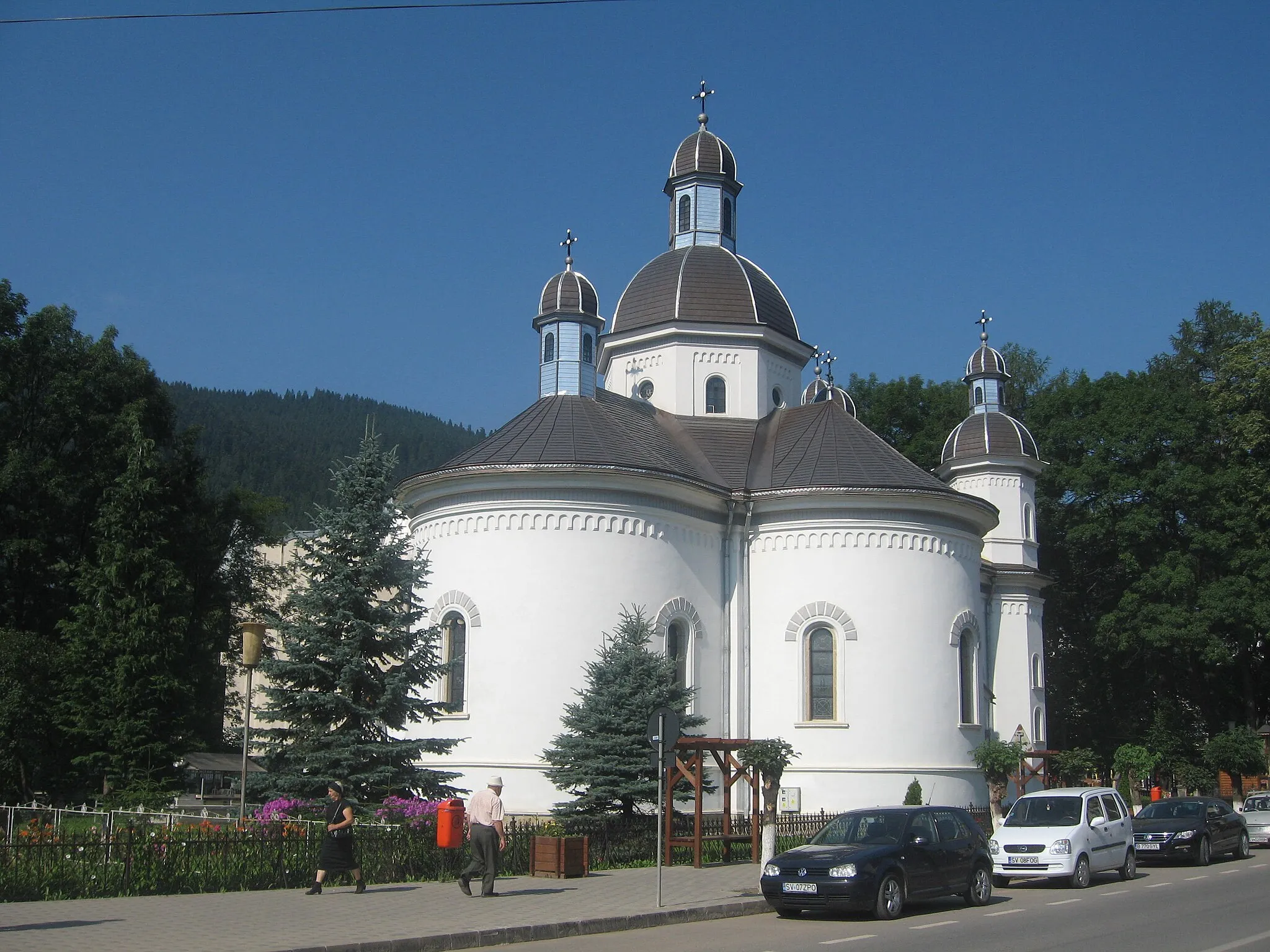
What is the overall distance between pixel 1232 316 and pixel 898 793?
3249 centimetres

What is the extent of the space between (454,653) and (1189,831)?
14.9 metres

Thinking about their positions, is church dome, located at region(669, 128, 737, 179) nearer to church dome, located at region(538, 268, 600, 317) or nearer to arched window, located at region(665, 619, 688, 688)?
church dome, located at region(538, 268, 600, 317)

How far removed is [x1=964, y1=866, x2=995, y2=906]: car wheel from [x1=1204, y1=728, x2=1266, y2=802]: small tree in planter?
2947 centimetres

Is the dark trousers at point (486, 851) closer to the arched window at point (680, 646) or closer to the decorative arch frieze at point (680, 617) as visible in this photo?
the decorative arch frieze at point (680, 617)

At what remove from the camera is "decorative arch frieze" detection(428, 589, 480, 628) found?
27.6 meters

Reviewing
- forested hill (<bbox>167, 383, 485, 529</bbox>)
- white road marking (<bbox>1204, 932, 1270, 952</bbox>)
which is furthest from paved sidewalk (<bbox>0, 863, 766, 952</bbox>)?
forested hill (<bbox>167, 383, 485, 529</bbox>)

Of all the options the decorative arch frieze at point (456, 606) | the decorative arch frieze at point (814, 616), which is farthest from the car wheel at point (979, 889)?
the decorative arch frieze at point (456, 606)

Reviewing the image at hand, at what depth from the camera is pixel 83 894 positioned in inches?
567

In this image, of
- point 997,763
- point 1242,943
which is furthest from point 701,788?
point 997,763

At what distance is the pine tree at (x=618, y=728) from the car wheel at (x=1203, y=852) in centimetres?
875

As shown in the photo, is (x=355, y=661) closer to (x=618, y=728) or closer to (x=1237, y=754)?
(x=618, y=728)

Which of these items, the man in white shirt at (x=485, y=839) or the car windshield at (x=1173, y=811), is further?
the car windshield at (x=1173, y=811)

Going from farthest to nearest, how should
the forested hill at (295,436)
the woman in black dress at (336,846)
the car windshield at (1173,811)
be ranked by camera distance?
the forested hill at (295,436) → the car windshield at (1173,811) → the woman in black dress at (336,846)

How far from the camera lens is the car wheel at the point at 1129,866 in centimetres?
1962
